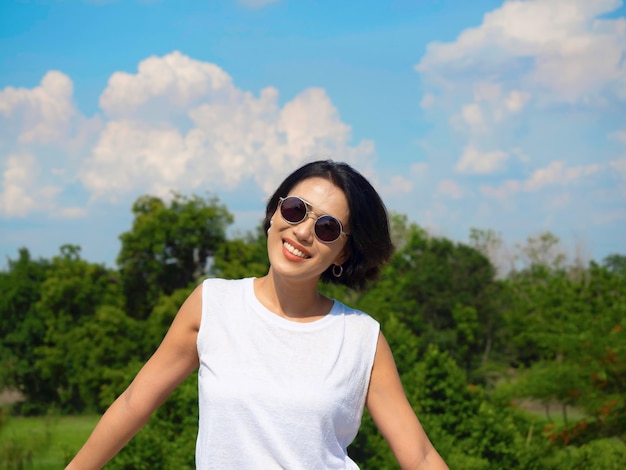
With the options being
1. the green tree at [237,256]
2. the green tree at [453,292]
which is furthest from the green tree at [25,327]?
the green tree at [453,292]

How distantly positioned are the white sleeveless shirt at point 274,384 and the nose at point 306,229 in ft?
0.70

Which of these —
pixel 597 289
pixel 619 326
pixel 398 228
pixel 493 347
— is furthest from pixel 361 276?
pixel 398 228

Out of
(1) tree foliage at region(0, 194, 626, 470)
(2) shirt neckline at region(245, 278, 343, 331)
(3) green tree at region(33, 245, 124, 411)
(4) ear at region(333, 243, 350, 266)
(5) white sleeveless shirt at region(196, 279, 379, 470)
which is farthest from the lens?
(3) green tree at region(33, 245, 124, 411)

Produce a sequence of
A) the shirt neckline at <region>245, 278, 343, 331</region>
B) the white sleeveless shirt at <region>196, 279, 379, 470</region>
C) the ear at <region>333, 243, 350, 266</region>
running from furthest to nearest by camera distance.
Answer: the ear at <region>333, 243, 350, 266</region> < the shirt neckline at <region>245, 278, 343, 331</region> < the white sleeveless shirt at <region>196, 279, 379, 470</region>

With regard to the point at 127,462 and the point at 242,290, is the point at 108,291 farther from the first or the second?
the point at 242,290

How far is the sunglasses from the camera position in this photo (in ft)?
7.97

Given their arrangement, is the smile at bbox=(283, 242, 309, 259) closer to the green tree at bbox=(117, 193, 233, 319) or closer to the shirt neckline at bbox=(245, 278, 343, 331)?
the shirt neckline at bbox=(245, 278, 343, 331)

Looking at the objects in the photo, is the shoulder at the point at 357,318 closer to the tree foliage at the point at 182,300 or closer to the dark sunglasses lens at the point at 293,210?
the dark sunglasses lens at the point at 293,210

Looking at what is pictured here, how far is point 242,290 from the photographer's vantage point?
246cm

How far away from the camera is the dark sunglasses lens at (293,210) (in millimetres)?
2430

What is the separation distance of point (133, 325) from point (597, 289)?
52.3 feet

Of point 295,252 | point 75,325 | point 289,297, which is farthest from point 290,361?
point 75,325

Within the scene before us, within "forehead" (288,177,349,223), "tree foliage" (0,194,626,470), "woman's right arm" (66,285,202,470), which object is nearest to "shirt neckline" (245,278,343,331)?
"woman's right arm" (66,285,202,470)

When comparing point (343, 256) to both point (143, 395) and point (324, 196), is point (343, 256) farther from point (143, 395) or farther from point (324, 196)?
point (143, 395)
